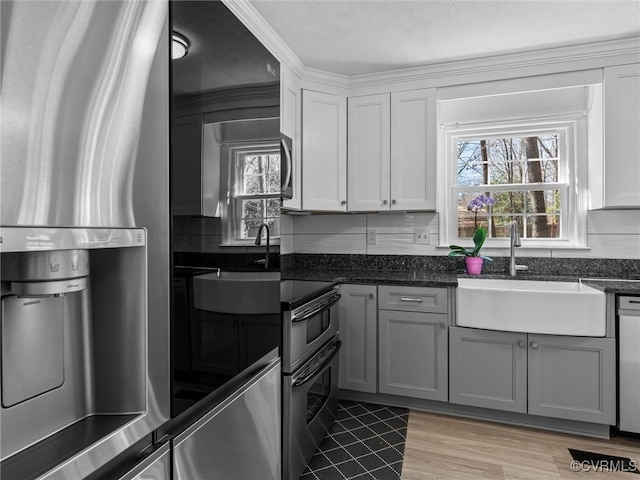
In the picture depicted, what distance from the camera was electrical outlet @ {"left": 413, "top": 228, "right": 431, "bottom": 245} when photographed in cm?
319

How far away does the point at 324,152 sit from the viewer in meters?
3.02

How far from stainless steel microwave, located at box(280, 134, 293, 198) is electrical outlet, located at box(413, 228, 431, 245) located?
3.85ft

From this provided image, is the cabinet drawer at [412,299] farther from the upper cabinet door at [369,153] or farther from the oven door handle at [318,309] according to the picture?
the upper cabinet door at [369,153]

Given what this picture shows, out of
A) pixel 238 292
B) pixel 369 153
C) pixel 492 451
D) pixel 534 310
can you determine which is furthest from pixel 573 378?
pixel 238 292

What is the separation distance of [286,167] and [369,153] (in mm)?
Result: 885

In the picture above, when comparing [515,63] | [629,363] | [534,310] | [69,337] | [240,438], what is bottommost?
[629,363]

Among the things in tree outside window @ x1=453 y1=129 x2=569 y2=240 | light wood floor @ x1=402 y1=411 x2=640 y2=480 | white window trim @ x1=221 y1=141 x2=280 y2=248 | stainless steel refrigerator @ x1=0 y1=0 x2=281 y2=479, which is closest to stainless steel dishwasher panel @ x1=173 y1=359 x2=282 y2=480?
stainless steel refrigerator @ x1=0 y1=0 x2=281 y2=479

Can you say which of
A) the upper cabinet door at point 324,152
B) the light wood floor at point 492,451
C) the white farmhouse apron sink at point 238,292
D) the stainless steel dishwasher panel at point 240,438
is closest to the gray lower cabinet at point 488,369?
the light wood floor at point 492,451

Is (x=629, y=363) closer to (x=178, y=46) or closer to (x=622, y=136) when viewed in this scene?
(x=622, y=136)

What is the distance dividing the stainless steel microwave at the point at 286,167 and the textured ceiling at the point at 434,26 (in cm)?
67

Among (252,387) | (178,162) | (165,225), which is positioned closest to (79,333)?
(165,225)

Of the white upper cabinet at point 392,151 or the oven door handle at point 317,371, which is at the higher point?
the white upper cabinet at point 392,151

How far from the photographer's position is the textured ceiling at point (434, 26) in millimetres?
2145

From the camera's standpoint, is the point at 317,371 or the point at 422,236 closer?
the point at 317,371
